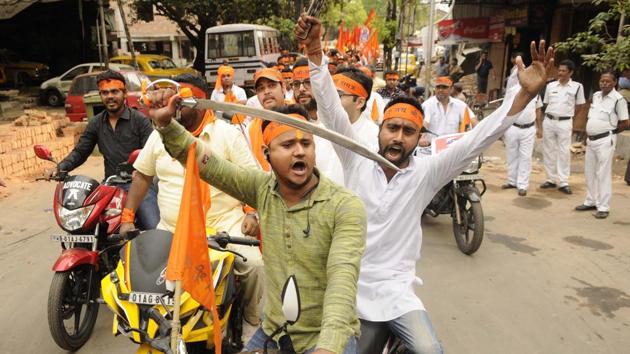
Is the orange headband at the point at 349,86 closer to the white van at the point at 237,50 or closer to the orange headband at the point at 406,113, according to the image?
the orange headband at the point at 406,113

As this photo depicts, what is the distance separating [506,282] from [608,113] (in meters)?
3.41

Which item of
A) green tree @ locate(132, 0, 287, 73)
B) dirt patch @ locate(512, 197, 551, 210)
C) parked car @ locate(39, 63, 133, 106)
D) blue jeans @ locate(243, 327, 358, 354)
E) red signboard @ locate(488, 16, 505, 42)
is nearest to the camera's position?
blue jeans @ locate(243, 327, 358, 354)

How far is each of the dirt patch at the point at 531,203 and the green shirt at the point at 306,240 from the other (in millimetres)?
6050

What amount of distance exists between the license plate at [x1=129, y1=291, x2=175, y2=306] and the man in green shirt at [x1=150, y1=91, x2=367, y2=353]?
0.41 m

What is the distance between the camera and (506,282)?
4.79 metres

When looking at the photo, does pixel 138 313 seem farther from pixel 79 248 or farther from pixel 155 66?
pixel 155 66

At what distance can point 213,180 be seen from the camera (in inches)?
89.3

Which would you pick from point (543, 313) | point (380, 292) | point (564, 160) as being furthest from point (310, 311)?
point (564, 160)

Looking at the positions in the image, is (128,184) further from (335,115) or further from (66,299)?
(335,115)

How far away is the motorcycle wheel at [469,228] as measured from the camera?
5312 millimetres

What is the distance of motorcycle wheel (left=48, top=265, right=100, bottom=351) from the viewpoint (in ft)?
11.2

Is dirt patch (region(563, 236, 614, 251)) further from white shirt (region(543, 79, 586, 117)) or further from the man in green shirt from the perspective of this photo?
the man in green shirt

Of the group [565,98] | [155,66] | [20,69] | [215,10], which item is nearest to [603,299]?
[565,98]

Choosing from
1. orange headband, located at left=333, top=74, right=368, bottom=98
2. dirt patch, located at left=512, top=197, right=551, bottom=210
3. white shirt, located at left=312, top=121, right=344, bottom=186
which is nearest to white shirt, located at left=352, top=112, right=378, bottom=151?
orange headband, located at left=333, top=74, right=368, bottom=98
